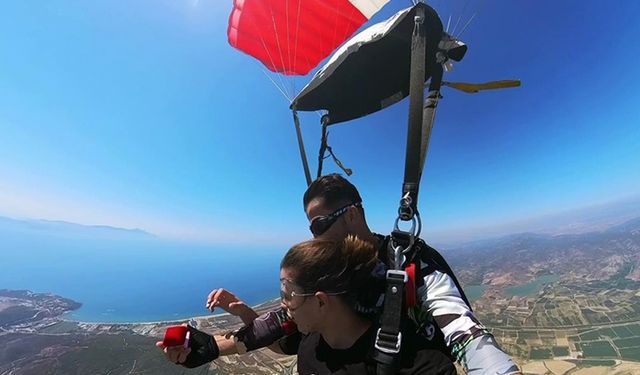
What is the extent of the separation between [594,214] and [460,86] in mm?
187811

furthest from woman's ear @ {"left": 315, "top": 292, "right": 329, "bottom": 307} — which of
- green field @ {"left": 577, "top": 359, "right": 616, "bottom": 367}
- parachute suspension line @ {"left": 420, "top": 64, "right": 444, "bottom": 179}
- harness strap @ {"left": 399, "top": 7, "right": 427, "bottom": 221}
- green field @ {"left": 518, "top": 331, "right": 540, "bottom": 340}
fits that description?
green field @ {"left": 518, "top": 331, "right": 540, "bottom": 340}

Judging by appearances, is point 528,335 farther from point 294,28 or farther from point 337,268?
Result: point 337,268

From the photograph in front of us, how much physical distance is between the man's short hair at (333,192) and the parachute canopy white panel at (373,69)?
0.67 m

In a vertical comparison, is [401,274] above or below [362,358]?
above

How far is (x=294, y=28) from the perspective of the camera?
305 centimetres

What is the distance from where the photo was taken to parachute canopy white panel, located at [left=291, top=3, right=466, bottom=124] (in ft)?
4.34

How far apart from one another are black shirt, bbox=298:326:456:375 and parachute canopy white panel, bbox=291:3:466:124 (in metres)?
1.18

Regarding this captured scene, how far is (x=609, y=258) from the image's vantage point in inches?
2055

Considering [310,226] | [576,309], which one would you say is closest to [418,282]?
[310,226]

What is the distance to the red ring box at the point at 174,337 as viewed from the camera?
4.40ft

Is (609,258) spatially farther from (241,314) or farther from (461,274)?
(241,314)

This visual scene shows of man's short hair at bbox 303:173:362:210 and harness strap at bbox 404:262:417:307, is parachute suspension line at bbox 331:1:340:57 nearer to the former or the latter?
man's short hair at bbox 303:173:362:210

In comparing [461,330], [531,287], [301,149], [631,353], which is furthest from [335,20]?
[531,287]

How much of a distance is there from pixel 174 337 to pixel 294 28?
2.98 meters
